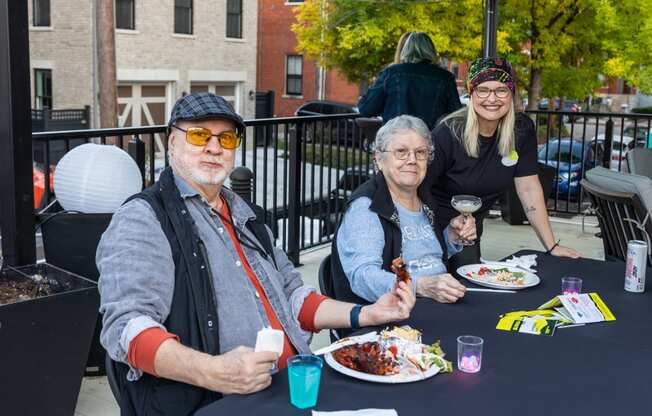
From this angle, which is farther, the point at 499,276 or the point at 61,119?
the point at 61,119

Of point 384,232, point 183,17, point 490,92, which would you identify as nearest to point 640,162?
point 490,92

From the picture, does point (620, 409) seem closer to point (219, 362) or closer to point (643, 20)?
point (219, 362)

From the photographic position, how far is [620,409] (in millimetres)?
1875

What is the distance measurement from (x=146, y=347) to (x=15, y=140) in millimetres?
1660

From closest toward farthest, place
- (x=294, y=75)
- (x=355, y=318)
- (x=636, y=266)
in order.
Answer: (x=355, y=318), (x=636, y=266), (x=294, y=75)

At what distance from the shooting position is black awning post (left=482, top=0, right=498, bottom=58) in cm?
640

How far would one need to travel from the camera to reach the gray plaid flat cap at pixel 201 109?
229 centimetres

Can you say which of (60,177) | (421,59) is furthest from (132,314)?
(421,59)

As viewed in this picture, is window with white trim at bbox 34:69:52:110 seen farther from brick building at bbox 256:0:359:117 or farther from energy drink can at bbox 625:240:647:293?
energy drink can at bbox 625:240:647:293

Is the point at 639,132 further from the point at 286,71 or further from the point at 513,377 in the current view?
the point at 286,71

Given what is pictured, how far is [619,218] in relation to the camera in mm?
3738

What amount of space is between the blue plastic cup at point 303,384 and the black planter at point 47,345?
1424 millimetres

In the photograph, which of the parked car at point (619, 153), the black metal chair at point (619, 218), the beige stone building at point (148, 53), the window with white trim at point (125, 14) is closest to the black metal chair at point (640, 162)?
the parked car at point (619, 153)

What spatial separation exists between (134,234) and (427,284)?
110 cm
